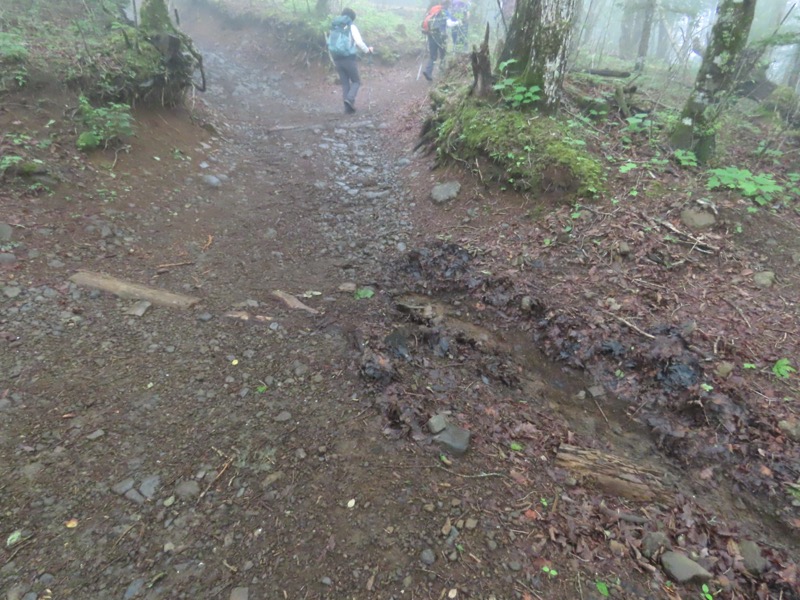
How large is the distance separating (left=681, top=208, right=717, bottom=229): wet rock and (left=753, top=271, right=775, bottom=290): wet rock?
0.75 metres

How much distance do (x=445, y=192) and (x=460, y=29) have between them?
30.7ft

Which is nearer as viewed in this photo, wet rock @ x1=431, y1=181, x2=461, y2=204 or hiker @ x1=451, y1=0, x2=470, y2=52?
wet rock @ x1=431, y1=181, x2=461, y2=204

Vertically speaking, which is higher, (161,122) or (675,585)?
(161,122)

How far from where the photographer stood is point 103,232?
15.8 feet

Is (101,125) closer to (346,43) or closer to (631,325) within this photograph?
(346,43)

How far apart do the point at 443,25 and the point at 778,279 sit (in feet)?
38.0

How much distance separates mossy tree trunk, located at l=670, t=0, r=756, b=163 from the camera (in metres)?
5.35

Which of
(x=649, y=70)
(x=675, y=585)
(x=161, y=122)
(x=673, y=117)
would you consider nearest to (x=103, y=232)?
(x=161, y=122)

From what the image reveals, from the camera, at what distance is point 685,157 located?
18.5ft

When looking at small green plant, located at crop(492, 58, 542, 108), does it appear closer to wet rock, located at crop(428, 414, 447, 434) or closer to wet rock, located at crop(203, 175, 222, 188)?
wet rock, located at crop(203, 175, 222, 188)

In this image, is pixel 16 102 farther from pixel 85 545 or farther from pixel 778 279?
pixel 778 279

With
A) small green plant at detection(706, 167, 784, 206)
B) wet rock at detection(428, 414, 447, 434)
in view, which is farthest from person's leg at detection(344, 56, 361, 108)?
wet rock at detection(428, 414, 447, 434)

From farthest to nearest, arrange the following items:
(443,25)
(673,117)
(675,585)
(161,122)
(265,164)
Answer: (443,25) < (265,164) < (161,122) < (673,117) < (675,585)

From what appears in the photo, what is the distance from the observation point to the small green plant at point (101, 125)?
5641mm
